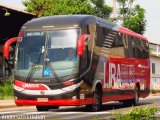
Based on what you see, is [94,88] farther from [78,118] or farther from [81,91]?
[78,118]

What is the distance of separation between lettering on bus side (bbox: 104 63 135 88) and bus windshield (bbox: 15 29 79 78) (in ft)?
10.5

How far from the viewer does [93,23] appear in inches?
816

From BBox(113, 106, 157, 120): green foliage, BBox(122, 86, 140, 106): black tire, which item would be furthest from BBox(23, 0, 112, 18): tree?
BBox(113, 106, 157, 120): green foliage

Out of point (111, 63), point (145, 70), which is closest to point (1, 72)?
point (145, 70)

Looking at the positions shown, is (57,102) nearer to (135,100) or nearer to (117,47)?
(117,47)

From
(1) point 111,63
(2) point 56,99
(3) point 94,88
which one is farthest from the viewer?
(1) point 111,63

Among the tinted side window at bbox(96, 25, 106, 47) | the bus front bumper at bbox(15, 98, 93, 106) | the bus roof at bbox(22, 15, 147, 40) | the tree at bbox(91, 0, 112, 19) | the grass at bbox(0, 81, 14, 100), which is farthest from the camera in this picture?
the tree at bbox(91, 0, 112, 19)

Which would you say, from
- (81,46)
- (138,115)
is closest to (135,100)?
(81,46)

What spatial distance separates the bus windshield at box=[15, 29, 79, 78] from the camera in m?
19.1

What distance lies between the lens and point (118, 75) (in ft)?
78.4

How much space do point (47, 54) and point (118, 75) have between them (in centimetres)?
530

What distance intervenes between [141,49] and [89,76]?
8268 mm

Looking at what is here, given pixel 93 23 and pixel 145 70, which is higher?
pixel 93 23

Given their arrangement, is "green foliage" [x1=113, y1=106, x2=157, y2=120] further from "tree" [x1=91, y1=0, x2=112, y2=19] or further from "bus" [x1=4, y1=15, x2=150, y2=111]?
"tree" [x1=91, y1=0, x2=112, y2=19]
